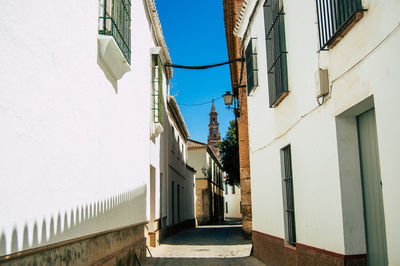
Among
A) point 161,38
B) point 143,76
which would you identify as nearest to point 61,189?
point 143,76

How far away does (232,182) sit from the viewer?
84.0 ft

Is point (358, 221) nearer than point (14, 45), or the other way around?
point (14, 45)

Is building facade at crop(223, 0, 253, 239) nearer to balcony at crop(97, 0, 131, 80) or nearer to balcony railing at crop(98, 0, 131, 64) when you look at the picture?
balcony railing at crop(98, 0, 131, 64)

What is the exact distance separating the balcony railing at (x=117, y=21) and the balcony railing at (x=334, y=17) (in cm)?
290

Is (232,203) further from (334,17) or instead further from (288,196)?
(334,17)

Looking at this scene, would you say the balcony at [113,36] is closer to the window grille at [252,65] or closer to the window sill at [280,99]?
the window sill at [280,99]

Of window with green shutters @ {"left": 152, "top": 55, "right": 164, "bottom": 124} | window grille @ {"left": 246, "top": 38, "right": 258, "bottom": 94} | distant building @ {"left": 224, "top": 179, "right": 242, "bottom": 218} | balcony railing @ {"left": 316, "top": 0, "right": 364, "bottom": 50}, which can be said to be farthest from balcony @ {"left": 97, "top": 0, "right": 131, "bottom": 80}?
distant building @ {"left": 224, "top": 179, "right": 242, "bottom": 218}

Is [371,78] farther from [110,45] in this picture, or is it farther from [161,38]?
[161,38]

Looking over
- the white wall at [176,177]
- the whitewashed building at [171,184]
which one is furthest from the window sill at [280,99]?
the white wall at [176,177]

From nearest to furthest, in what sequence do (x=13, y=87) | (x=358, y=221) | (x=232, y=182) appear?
(x=13, y=87) < (x=358, y=221) < (x=232, y=182)

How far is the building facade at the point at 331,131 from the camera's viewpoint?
3828 millimetres

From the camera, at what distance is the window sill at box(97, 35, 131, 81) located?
5.91 meters

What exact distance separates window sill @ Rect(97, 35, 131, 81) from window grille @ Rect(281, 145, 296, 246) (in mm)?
3094

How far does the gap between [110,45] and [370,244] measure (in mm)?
4156
